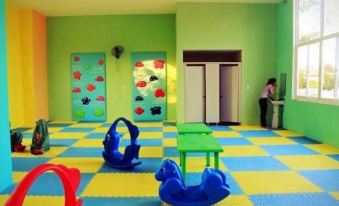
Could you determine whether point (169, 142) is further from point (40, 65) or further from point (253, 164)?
point (40, 65)

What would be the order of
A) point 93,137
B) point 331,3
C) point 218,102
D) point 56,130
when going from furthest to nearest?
point 218,102 → point 56,130 → point 93,137 → point 331,3

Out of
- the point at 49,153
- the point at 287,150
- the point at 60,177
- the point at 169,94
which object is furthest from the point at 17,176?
the point at 169,94

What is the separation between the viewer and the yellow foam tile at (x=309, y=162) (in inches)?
201

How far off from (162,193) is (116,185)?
1114mm

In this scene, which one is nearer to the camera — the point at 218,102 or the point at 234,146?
the point at 234,146

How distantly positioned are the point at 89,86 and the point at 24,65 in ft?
7.13

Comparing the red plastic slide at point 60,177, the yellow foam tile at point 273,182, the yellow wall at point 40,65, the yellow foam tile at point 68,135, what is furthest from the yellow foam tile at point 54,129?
the red plastic slide at point 60,177

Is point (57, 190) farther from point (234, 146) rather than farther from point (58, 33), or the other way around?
point (58, 33)

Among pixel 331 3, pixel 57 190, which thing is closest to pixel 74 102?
pixel 57 190

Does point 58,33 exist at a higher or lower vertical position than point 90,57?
higher

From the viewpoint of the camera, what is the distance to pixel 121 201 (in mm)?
3736

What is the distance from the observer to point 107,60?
11.0 m

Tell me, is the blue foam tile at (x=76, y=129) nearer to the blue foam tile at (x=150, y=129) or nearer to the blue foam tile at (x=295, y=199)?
the blue foam tile at (x=150, y=129)

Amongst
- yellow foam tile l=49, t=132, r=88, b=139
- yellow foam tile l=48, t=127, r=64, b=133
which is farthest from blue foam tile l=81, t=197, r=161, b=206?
yellow foam tile l=48, t=127, r=64, b=133
